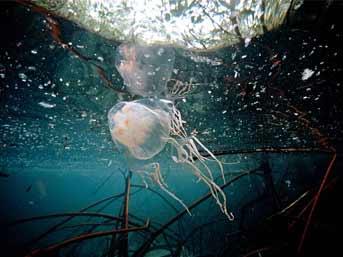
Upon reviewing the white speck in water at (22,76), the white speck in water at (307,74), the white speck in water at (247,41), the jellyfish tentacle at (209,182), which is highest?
the white speck in water at (22,76)

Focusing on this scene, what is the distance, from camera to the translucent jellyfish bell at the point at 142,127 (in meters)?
3.74

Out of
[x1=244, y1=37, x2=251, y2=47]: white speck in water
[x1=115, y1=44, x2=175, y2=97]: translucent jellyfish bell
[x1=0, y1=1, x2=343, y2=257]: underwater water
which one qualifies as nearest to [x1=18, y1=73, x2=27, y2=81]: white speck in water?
[x1=0, y1=1, x2=343, y2=257]: underwater water

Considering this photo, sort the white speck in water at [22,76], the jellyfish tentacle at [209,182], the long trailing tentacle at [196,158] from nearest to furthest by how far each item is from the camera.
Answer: the jellyfish tentacle at [209,182]
the long trailing tentacle at [196,158]
the white speck in water at [22,76]

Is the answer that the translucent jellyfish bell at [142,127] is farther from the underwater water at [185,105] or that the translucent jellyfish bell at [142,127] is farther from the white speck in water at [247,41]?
the white speck in water at [247,41]

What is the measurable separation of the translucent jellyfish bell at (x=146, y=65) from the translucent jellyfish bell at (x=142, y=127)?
1.20ft

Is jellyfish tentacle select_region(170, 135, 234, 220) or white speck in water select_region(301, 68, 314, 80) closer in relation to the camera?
jellyfish tentacle select_region(170, 135, 234, 220)

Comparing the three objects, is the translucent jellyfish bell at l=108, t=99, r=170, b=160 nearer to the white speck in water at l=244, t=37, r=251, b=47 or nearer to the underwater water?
the underwater water

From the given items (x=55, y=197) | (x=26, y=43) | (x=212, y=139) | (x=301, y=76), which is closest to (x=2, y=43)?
(x=26, y=43)

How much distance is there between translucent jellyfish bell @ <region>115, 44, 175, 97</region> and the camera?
3.96 metres

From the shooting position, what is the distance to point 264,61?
16.0ft

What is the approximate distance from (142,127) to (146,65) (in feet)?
3.02

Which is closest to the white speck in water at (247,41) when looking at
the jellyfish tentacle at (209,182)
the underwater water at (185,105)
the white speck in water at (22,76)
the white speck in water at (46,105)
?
the underwater water at (185,105)

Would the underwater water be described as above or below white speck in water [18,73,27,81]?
below

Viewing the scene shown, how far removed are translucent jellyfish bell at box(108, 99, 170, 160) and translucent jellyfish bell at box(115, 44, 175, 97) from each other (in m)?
0.37
